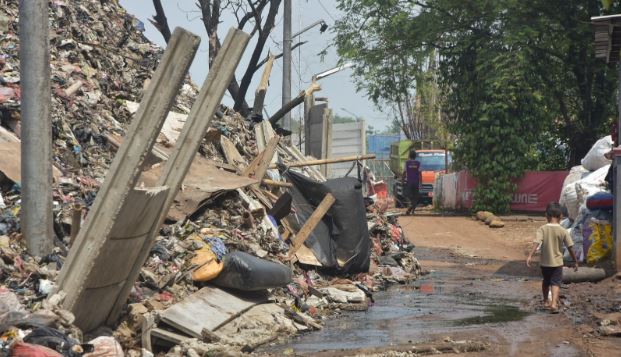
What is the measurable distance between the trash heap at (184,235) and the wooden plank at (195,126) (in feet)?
1.80

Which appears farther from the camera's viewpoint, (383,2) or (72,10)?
(383,2)

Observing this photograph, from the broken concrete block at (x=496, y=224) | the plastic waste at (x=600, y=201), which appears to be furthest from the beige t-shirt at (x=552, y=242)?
the broken concrete block at (x=496, y=224)

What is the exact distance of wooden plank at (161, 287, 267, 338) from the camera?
8625mm

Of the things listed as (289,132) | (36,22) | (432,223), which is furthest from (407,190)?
(36,22)

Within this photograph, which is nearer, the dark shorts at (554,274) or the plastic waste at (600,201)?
the dark shorts at (554,274)

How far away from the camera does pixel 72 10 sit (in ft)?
60.4

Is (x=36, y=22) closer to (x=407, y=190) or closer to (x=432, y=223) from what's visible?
(x=432, y=223)

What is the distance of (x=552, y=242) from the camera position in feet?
37.7

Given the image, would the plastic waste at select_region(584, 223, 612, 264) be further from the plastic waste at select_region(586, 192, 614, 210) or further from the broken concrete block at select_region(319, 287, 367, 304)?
the broken concrete block at select_region(319, 287, 367, 304)

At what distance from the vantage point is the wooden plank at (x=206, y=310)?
8.62 metres

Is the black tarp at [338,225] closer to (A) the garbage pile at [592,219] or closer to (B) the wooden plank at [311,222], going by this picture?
(B) the wooden plank at [311,222]

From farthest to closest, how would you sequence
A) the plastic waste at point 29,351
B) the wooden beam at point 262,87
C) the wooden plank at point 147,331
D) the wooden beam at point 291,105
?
the wooden beam at point 262,87 → the wooden beam at point 291,105 → the wooden plank at point 147,331 → the plastic waste at point 29,351

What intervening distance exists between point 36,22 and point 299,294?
512 centimetres

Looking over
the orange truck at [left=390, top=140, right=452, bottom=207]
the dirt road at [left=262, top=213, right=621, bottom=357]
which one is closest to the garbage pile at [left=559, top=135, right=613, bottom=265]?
the dirt road at [left=262, top=213, right=621, bottom=357]
